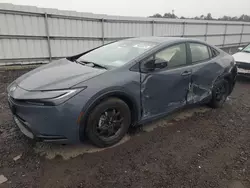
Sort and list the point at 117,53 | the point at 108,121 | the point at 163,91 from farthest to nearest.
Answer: the point at 117,53
the point at 163,91
the point at 108,121

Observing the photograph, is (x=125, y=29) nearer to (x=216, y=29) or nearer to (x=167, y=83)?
(x=167, y=83)

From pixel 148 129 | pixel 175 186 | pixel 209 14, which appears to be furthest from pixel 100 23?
pixel 209 14

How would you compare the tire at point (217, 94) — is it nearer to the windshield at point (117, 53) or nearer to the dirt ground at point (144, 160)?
the dirt ground at point (144, 160)

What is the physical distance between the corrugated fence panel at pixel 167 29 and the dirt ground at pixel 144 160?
8295 mm

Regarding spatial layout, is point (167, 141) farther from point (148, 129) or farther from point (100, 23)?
point (100, 23)

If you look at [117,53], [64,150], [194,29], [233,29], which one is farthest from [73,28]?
[233,29]

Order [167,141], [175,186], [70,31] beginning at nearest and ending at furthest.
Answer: [175,186] → [167,141] → [70,31]

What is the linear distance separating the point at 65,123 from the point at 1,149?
1131mm

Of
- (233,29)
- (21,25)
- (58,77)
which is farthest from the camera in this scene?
(233,29)

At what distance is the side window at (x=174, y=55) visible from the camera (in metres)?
3.07

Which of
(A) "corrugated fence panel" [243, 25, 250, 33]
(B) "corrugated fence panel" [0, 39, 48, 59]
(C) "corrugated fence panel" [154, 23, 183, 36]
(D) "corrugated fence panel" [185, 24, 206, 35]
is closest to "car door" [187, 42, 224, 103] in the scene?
(B) "corrugated fence panel" [0, 39, 48, 59]

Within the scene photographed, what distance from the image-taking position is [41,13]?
687 cm

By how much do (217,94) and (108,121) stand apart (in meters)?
2.74

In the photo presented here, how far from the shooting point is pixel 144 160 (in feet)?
8.13
